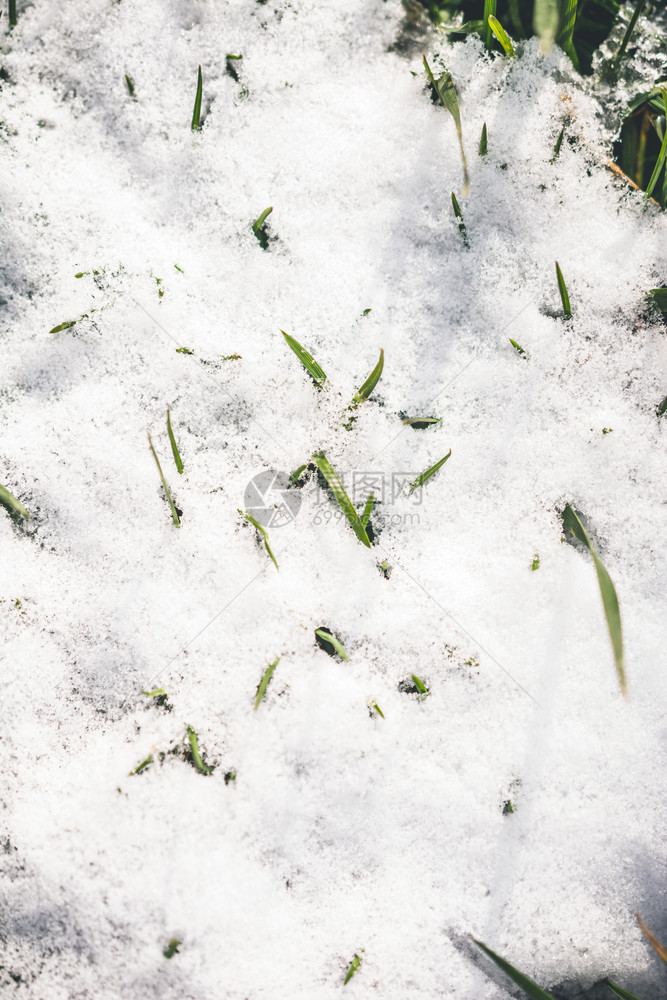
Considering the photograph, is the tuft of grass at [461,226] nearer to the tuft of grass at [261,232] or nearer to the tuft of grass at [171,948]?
the tuft of grass at [261,232]

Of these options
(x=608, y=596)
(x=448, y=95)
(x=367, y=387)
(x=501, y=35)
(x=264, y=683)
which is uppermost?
(x=501, y=35)

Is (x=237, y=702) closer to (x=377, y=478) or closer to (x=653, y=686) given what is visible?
(x=377, y=478)

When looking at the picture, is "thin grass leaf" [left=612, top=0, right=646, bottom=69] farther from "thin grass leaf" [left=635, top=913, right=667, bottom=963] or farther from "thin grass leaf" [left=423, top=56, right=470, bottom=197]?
"thin grass leaf" [left=635, top=913, right=667, bottom=963]

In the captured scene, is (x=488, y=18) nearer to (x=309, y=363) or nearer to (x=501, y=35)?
(x=501, y=35)

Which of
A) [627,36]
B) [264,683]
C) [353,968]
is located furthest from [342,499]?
[627,36]

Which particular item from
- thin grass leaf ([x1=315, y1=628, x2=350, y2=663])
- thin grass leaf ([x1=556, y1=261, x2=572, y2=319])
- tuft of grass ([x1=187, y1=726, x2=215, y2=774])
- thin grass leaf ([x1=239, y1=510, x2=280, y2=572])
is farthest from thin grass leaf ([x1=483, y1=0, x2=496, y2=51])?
tuft of grass ([x1=187, y1=726, x2=215, y2=774])
